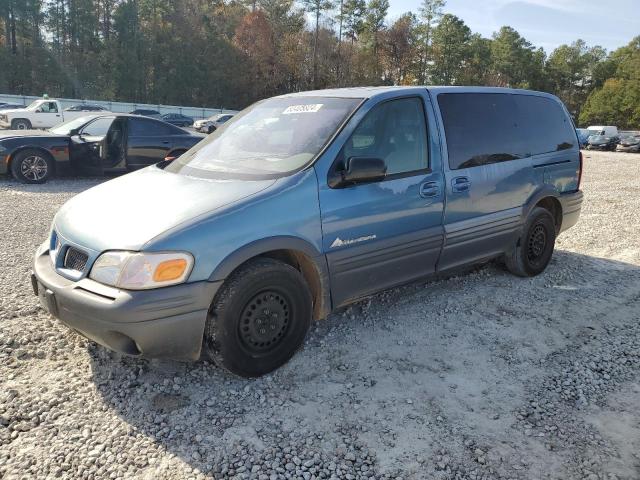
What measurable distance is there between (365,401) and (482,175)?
2.38 meters

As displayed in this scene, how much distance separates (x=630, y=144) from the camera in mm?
33156

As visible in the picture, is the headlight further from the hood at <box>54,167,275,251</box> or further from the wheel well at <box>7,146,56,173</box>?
the wheel well at <box>7,146,56,173</box>

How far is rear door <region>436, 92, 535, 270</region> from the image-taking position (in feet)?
13.9

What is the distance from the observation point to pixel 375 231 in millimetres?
3645

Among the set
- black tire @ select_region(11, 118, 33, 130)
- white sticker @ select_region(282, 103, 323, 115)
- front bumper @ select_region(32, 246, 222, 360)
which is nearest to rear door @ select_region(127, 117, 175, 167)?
white sticker @ select_region(282, 103, 323, 115)

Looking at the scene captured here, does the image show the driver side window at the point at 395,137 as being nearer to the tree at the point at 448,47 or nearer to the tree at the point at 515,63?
the tree at the point at 448,47

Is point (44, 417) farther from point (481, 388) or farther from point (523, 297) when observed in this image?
point (523, 297)

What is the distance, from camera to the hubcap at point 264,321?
122 inches

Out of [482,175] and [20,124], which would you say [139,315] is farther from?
[20,124]

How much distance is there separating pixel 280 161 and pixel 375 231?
32.5 inches

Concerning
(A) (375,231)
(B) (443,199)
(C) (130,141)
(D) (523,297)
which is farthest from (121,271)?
(C) (130,141)

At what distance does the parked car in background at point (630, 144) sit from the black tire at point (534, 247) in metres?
33.3

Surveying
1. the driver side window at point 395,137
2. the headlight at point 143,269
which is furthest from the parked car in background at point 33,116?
the headlight at point 143,269

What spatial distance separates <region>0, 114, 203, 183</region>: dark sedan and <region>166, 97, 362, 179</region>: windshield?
6.51 metres
